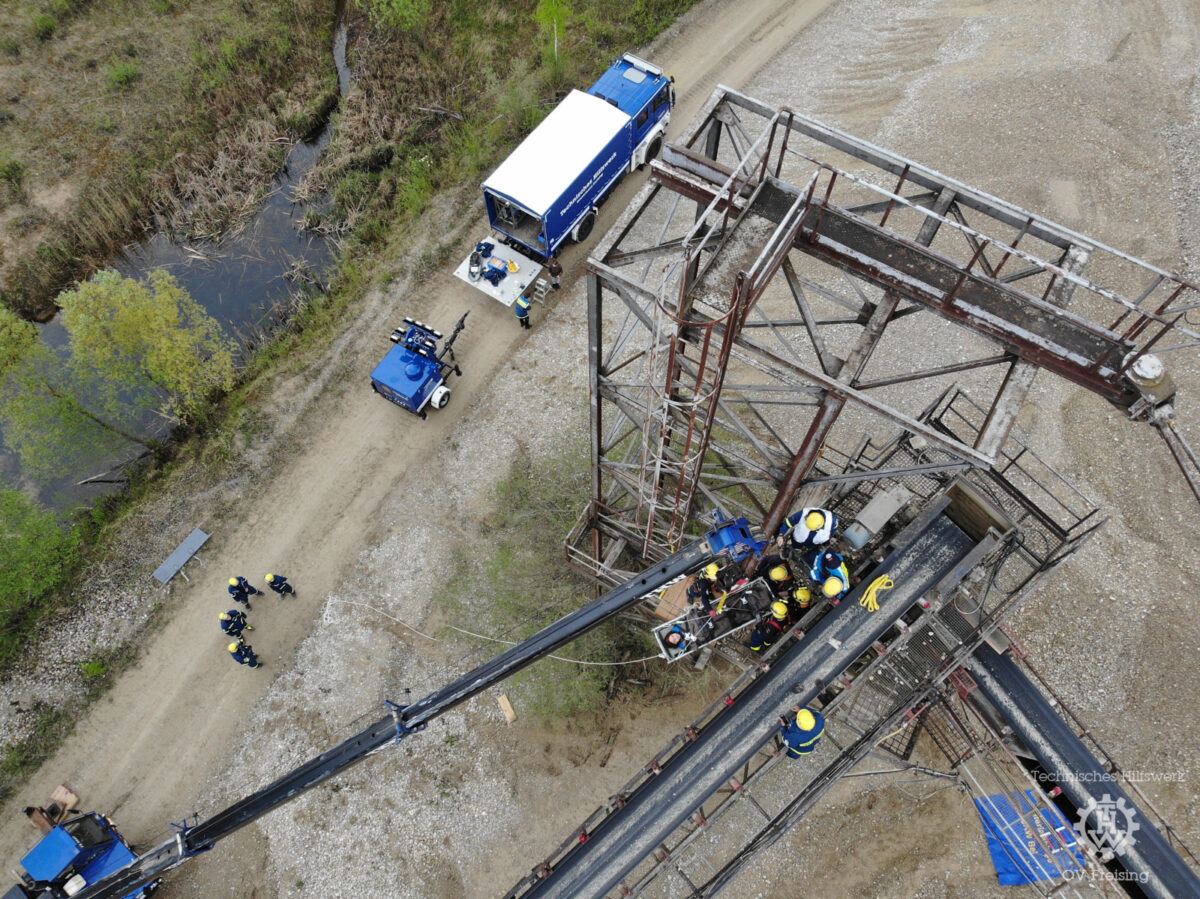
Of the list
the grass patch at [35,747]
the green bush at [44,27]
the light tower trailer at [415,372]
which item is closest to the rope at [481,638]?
the light tower trailer at [415,372]

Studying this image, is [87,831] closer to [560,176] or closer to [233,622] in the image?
[233,622]

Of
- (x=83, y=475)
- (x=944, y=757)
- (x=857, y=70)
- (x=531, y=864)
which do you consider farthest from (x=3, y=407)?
(x=857, y=70)

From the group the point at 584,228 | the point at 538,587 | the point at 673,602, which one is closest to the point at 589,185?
the point at 584,228

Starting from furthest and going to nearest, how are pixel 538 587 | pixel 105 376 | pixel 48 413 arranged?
1. pixel 105 376
2. pixel 48 413
3. pixel 538 587

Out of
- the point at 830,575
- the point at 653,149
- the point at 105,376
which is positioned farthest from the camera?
the point at 653,149

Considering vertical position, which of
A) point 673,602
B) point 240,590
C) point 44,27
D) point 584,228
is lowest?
point 673,602

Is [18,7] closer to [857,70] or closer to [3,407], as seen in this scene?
[3,407]

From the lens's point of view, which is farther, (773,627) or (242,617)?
(242,617)
